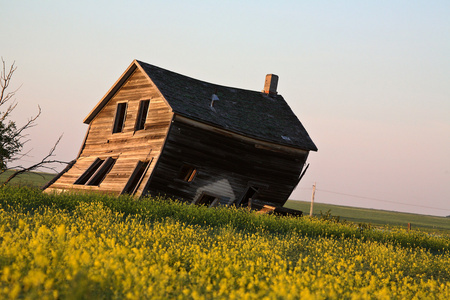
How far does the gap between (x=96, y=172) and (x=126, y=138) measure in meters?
2.24

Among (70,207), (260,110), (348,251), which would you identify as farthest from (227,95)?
(348,251)

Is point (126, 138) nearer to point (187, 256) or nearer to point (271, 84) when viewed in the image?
point (271, 84)

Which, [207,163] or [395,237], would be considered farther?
[207,163]

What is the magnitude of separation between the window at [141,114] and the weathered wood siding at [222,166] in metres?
3.13

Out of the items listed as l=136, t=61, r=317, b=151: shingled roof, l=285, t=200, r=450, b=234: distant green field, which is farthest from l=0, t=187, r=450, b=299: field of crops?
l=285, t=200, r=450, b=234: distant green field

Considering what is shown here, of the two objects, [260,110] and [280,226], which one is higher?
[260,110]

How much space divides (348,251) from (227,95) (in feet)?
48.6

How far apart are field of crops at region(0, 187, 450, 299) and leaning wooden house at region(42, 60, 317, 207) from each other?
13.8ft

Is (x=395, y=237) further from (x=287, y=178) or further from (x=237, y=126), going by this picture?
(x=237, y=126)

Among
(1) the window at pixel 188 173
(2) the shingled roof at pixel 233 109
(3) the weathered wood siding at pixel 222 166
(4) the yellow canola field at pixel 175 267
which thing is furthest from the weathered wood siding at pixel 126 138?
(4) the yellow canola field at pixel 175 267

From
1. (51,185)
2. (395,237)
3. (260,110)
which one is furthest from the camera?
(260,110)

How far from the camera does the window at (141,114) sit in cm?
2392

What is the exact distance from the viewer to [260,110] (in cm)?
2741

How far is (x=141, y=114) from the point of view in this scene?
2414 centimetres
